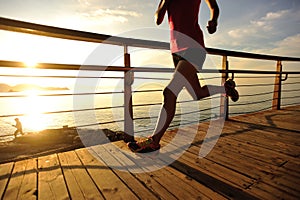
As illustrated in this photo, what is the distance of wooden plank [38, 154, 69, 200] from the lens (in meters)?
0.98

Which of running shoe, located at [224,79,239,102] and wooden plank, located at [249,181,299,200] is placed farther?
running shoe, located at [224,79,239,102]

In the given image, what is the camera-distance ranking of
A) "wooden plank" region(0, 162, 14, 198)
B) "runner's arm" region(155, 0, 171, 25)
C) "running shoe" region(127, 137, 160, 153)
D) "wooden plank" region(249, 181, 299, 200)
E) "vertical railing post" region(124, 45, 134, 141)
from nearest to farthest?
1. "wooden plank" region(249, 181, 299, 200)
2. "wooden plank" region(0, 162, 14, 198)
3. "runner's arm" region(155, 0, 171, 25)
4. "running shoe" region(127, 137, 160, 153)
5. "vertical railing post" region(124, 45, 134, 141)

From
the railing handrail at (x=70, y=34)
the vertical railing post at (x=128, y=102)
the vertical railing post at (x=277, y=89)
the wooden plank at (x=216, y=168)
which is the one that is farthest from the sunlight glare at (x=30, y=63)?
the vertical railing post at (x=277, y=89)

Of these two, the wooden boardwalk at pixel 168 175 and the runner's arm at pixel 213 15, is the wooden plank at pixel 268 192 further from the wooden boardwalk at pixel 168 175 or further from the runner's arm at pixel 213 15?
the runner's arm at pixel 213 15

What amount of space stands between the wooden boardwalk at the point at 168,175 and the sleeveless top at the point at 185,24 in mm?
935

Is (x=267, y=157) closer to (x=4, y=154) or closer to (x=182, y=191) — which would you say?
(x=182, y=191)

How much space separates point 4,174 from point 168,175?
3.70 feet

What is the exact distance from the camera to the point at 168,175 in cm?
118

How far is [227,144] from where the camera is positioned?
1761mm

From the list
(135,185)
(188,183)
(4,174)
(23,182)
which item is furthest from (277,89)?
(4,174)

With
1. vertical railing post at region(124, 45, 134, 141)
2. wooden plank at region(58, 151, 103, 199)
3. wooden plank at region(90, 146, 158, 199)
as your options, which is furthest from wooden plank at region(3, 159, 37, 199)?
vertical railing post at region(124, 45, 134, 141)

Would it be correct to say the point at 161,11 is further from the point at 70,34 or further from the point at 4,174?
the point at 4,174

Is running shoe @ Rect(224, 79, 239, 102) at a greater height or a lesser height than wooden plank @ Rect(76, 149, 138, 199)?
greater

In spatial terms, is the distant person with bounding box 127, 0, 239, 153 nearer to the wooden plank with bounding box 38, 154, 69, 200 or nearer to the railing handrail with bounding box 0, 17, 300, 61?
the railing handrail with bounding box 0, 17, 300, 61
